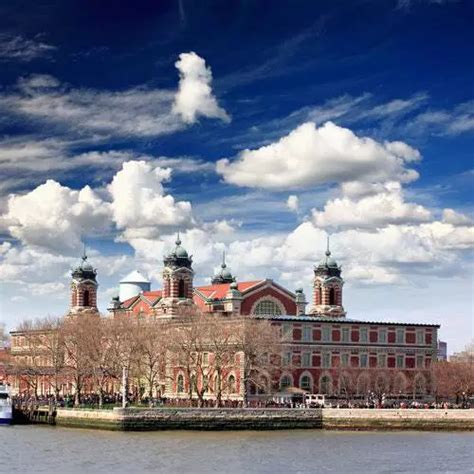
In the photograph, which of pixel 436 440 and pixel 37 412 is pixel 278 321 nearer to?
pixel 37 412

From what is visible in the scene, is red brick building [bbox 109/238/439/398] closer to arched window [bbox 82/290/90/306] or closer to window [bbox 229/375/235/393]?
window [bbox 229/375/235/393]

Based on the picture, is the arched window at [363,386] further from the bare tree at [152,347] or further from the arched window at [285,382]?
the bare tree at [152,347]

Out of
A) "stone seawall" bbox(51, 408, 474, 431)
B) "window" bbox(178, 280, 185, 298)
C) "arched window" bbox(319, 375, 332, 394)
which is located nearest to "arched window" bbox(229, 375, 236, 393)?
"arched window" bbox(319, 375, 332, 394)

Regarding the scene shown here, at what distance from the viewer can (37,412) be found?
119688 mm

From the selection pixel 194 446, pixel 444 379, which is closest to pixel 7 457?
pixel 194 446

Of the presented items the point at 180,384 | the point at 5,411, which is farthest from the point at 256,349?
the point at 5,411

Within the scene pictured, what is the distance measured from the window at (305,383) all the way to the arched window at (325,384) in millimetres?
1567

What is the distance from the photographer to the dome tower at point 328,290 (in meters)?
156

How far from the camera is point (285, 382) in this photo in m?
136

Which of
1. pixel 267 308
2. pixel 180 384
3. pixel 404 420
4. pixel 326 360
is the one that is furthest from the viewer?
pixel 267 308

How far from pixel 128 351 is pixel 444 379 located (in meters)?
42.1

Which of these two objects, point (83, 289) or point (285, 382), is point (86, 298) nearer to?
point (83, 289)

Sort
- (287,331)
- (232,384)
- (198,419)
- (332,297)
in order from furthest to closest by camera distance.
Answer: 1. (332,297)
2. (287,331)
3. (232,384)
4. (198,419)

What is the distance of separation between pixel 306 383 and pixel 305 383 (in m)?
0.12
